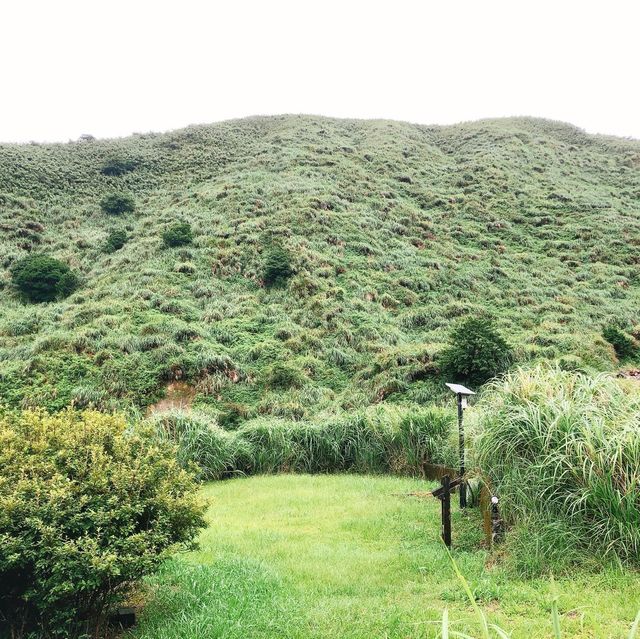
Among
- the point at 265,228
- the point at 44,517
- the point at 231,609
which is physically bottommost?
the point at 231,609

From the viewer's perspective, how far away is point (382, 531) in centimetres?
627

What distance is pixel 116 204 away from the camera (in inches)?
1248

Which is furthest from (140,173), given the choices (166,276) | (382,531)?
(382,531)

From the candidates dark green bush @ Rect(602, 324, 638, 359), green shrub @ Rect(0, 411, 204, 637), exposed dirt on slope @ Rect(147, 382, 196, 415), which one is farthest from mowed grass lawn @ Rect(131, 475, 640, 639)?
dark green bush @ Rect(602, 324, 638, 359)

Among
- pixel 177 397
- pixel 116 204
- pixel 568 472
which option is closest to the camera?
pixel 568 472

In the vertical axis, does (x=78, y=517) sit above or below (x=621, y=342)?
above

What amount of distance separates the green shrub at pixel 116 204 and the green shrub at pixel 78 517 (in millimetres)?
30326

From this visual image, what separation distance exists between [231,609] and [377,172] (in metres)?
35.1

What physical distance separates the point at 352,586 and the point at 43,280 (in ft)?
70.1

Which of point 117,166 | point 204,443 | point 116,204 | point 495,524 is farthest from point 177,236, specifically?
point 495,524

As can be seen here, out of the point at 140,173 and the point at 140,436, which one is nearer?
the point at 140,436

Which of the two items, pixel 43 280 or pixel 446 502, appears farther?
pixel 43 280

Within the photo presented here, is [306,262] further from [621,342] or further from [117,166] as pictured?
[117,166]

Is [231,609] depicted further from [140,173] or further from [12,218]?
[140,173]
